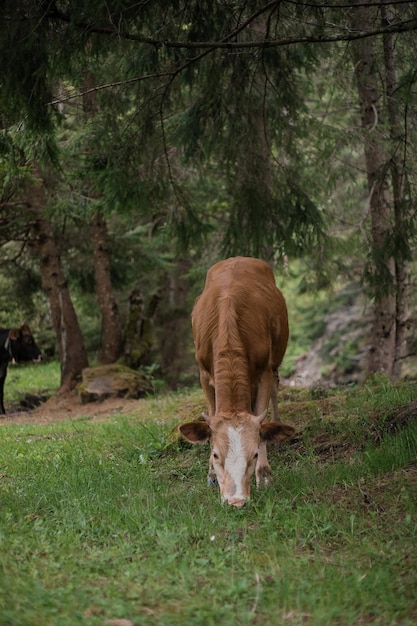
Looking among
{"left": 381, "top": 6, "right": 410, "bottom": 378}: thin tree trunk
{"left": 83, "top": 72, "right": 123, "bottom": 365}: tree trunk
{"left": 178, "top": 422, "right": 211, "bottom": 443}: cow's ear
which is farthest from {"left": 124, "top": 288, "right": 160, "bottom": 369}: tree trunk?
{"left": 178, "top": 422, "right": 211, "bottom": 443}: cow's ear

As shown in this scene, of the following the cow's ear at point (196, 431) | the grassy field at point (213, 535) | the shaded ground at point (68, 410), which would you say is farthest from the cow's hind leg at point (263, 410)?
the shaded ground at point (68, 410)

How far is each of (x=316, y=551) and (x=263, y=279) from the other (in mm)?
3619

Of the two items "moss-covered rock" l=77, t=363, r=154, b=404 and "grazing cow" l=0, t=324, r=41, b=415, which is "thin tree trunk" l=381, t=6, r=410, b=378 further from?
"grazing cow" l=0, t=324, r=41, b=415

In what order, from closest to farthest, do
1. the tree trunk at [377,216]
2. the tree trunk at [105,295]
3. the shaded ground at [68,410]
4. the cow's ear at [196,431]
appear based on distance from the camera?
the cow's ear at [196,431]
the tree trunk at [377,216]
the shaded ground at [68,410]
the tree trunk at [105,295]

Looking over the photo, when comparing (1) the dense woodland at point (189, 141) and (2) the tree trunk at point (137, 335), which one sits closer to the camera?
(1) the dense woodland at point (189, 141)

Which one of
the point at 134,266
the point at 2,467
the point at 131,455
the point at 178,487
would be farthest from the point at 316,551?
the point at 134,266

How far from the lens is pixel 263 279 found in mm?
7738

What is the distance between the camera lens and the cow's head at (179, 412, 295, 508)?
18.3 feet

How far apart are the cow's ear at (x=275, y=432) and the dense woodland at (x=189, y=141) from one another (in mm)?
3163

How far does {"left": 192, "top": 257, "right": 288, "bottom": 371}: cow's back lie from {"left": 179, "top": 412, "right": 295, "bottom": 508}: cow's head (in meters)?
0.77

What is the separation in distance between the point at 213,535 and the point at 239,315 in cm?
237

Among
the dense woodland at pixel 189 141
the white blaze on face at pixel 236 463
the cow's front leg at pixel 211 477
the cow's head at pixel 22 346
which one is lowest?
the cow's head at pixel 22 346

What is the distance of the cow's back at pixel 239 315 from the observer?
6617mm

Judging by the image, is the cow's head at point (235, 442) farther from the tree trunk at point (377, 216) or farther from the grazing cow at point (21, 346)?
the grazing cow at point (21, 346)
